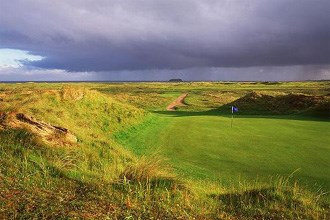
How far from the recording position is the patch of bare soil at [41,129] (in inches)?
482

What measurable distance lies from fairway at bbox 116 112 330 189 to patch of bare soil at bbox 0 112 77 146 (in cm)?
357

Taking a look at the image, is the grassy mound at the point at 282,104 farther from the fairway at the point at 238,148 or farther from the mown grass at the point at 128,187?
the mown grass at the point at 128,187

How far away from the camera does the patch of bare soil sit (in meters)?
12.2

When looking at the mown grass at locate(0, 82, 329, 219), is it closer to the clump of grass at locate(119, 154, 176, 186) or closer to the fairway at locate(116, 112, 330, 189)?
the clump of grass at locate(119, 154, 176, 186)

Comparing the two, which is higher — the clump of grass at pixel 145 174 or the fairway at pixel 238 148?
the clump of grass at pixel 145 174

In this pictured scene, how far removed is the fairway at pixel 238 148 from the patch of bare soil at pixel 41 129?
11.7 ft

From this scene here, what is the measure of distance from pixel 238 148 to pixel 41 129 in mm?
7922

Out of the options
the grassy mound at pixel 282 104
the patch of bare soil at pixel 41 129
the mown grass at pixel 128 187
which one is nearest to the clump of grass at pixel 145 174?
the mown grass at pixel 128 187

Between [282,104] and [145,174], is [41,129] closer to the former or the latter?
[145,174]

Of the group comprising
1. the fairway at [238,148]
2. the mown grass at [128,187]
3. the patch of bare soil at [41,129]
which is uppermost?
the patch of bare soil at [41,129]

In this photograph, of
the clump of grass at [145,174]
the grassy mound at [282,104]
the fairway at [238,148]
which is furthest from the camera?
the grassy mound at [282,104]

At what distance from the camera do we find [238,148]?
15.7m

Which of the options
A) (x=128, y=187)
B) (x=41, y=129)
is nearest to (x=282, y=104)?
(x=41, y=129)

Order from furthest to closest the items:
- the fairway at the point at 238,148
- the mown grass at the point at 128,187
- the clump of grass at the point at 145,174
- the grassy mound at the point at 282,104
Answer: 1. the grassy mound at the point at 282,104
2. the fairway at the point at 238,148
3. the clump of grass at the point at 145,174
4. the mown grass at the point at 128,187
